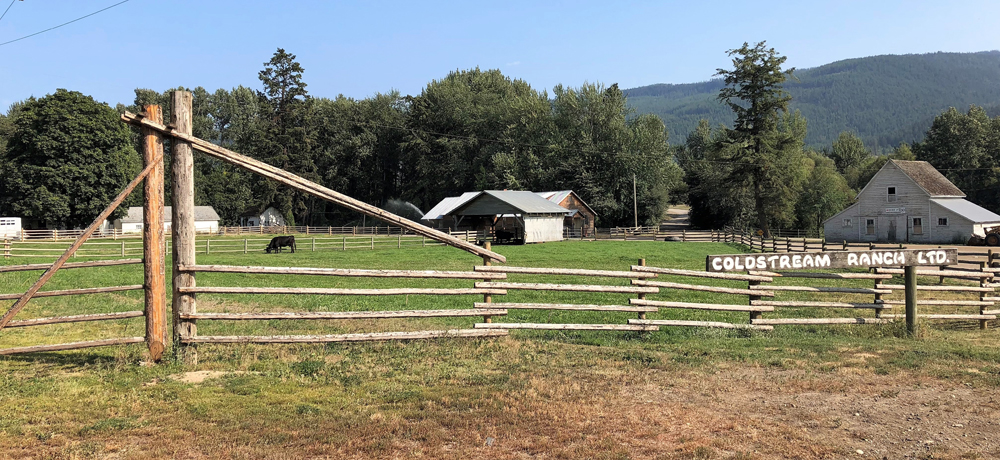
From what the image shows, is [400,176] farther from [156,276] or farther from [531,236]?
[156,276]

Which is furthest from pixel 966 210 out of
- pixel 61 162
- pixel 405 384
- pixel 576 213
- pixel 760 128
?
pixel 61 162

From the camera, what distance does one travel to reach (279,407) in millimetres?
6141

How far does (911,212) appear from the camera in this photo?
5225cm

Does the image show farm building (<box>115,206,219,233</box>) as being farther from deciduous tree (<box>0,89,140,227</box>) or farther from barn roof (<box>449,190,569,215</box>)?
barn roof (<box>449,190,569,215</box>)

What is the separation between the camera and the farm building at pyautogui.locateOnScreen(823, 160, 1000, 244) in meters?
49.4

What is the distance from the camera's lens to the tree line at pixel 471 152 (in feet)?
182

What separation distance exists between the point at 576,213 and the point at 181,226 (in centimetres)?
5405

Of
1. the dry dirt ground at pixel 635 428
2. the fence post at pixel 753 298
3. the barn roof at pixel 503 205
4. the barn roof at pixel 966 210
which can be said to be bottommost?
the dry dirt ground at pixel 635 428

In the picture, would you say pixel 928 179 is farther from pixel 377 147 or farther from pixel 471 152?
pixel 377 147

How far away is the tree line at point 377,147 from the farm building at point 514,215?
59.0ft

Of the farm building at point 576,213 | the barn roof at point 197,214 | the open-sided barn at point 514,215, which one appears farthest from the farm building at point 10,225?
the farm building at point 576,213

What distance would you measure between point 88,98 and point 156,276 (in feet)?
196

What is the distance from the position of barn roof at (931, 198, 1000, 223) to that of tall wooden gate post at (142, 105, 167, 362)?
5611cm

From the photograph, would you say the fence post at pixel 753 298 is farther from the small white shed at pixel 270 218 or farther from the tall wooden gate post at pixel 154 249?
the small white shed at pixel 270 218
